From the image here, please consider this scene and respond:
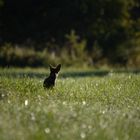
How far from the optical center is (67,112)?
9.99m

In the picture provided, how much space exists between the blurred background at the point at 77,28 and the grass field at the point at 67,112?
2266 centimetres

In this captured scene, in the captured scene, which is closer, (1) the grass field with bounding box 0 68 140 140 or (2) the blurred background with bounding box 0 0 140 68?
(1) the grass field with bounding box 0 68 140 140

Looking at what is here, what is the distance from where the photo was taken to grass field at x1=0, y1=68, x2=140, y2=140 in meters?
8.77

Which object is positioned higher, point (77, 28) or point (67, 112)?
point (77, 28)

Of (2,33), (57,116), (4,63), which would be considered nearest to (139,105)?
(57,116)

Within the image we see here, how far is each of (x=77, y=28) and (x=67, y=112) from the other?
28.8 metres

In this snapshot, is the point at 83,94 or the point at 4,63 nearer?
the point at 83,94

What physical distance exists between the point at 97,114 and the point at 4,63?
72.4 feet

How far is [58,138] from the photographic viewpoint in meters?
8.55

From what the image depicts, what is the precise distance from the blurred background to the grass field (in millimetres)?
22664

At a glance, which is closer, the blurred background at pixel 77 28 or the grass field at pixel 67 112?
the grass field at pixel 67 112

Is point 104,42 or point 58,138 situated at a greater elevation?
point 104,42

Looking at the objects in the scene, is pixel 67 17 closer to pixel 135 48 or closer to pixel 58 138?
pixel 135 48

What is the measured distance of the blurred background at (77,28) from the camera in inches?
1484
